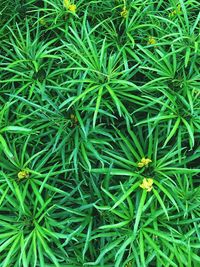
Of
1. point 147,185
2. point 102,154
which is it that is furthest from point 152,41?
point 147,185

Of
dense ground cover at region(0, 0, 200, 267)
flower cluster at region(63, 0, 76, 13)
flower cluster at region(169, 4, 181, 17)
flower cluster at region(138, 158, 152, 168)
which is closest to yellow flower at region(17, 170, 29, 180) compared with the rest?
dense ground cover at region(0, 0, 200, 267)

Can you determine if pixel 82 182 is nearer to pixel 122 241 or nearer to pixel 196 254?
pixel 122 241

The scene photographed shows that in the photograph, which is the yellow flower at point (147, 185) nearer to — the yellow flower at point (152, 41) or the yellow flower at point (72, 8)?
the yellow flower at point (152, 41)

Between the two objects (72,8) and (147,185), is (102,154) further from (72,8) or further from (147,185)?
(72,8)

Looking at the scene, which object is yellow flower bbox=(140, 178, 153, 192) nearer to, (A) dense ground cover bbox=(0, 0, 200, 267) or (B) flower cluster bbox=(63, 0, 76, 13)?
(A) dense ground cover bbox=(0, 0, 200, 267)

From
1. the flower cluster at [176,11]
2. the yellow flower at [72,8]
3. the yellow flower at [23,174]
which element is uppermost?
the yellow flower at [72,8]

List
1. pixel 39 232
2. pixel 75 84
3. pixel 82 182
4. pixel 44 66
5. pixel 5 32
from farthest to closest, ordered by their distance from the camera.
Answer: pixel 5 32, pixel 44 66, pixel 75 84, pixel 82 182, pixel 39 232

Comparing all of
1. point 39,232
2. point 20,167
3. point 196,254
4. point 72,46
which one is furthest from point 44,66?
point 196,254

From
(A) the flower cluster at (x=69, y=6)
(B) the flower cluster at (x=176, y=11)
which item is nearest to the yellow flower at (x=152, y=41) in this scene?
(B) the flower cluster at (x=176, y=11)

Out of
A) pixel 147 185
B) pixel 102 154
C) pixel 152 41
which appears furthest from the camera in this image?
pixel 152 41
